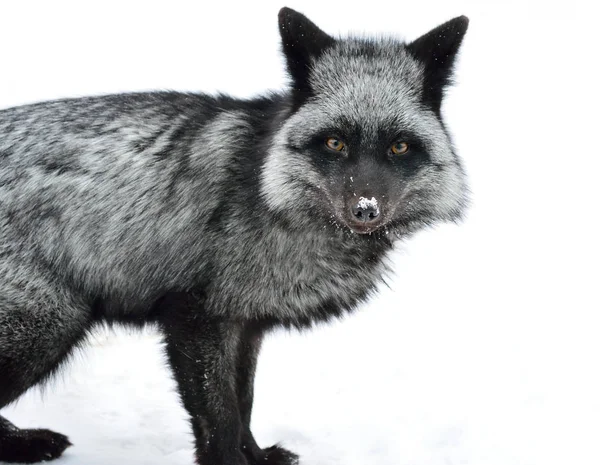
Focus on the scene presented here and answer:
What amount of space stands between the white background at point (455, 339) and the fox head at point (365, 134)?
2.51ft

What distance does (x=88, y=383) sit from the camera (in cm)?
643

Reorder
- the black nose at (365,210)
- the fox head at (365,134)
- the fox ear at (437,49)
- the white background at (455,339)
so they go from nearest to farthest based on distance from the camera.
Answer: the black nose at (365,210) → the fox head at (365,134) → the fox ear at (437,49) → the white background at (455,339)

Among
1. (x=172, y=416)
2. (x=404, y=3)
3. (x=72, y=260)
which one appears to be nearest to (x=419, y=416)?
(x=172, y=416)

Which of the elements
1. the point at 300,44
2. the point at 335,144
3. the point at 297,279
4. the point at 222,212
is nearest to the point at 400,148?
the point at 335,144

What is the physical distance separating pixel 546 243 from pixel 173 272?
5.05 meters

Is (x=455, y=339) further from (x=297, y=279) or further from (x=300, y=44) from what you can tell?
(x=300, y=44)

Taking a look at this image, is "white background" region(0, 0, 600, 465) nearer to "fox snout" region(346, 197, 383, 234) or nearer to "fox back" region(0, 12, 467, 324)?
"fox back" region(0, 12, 467, 324)

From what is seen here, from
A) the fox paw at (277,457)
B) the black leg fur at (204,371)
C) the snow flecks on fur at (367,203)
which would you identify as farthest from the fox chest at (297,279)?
the fox paw at (277,457)

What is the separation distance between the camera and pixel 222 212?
4.72 m

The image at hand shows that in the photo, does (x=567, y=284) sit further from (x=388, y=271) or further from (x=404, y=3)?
(x=404, y=3)

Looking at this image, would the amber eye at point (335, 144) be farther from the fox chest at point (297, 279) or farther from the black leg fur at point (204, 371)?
the black leg fur at point (204, 371)

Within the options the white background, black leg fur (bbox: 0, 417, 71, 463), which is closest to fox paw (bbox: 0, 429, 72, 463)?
black leg fur (bbox: 0, 417, 71, 463)

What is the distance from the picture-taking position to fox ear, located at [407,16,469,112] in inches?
185

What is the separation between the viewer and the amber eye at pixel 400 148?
177 inches
